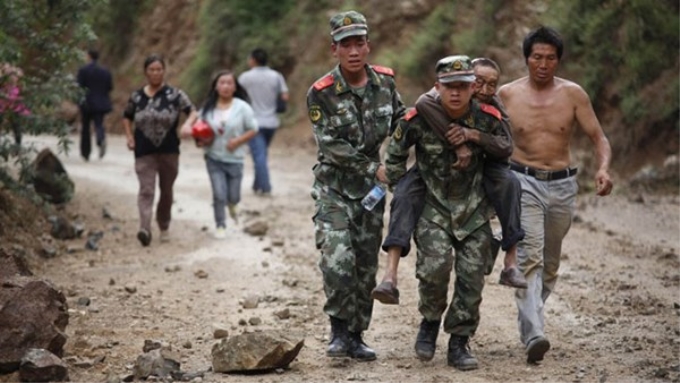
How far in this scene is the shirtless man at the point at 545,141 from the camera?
24.0ft

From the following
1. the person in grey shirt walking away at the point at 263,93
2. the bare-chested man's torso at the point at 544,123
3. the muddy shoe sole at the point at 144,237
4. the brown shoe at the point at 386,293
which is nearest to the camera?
the brown shoe at the point at 386,293

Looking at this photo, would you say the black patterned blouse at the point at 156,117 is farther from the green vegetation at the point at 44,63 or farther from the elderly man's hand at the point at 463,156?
the elderly man's hand at the point at 463,156

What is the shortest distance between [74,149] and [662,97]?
13.0 metres

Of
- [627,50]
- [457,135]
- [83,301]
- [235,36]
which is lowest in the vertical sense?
[83,301]

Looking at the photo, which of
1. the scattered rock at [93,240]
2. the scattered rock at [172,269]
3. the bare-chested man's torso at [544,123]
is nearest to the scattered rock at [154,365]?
the bare-chested man's torso at [544,123]

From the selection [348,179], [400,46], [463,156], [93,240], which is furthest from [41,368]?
[400,46]

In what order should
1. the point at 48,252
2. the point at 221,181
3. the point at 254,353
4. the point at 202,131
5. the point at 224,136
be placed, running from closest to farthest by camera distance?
the point at 254,353, the point at 48,252, the point at 202,131, the point at 224,136, the point at 221,181

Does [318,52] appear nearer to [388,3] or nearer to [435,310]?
[388,3]

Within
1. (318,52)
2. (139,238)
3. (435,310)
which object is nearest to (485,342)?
(435,310)

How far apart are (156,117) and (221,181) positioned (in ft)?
4.09

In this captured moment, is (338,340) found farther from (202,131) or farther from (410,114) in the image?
(202,131)

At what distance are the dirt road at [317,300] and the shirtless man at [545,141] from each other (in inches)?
28.3

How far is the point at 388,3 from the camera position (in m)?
25.5

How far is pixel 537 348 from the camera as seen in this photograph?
6.82 metres
